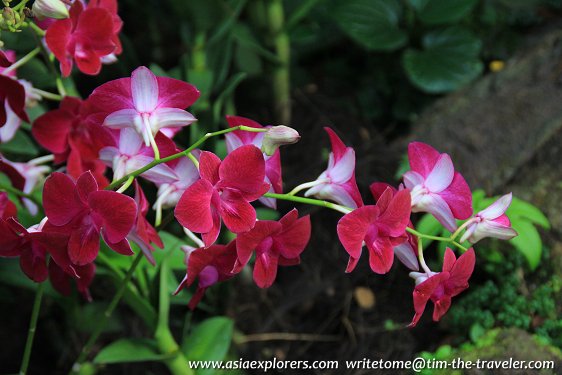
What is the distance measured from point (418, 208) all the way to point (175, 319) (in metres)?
0.79

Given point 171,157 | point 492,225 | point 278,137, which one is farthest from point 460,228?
point 171,157

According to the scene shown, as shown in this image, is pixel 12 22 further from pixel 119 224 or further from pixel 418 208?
pixel 418 208

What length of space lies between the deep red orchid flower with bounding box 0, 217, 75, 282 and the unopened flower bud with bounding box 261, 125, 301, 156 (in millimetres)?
260

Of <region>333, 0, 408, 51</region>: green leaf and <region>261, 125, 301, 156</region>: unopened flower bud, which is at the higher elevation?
<region>261, 125, 301, 156</region>: unopened flower bud

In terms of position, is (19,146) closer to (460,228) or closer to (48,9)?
(48,9)

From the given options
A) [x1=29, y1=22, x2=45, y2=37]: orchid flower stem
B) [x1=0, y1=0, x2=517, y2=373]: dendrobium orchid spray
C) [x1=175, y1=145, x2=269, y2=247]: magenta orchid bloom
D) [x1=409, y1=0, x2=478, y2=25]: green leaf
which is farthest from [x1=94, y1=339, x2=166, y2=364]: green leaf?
[x1=409, y1=0, x2=478, y2=25]: green leaf

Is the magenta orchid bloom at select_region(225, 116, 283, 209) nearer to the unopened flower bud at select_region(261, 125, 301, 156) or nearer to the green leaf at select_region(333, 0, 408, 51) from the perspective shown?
the unopened flower bud at select_region(261, 125, 301, 156)

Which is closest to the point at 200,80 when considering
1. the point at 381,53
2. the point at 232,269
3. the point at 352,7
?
the point at 352,7

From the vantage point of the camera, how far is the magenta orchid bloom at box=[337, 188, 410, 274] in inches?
29.8

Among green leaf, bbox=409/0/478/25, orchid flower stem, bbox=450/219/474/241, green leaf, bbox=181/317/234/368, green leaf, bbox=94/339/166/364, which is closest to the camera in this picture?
orchid flower stem, bbox=450/219/474/241

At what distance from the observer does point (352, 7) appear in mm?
1704

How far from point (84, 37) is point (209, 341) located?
2.02 feet

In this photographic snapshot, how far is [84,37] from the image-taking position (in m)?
0.92

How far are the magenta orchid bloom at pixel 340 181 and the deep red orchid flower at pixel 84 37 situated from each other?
0.36 meters
